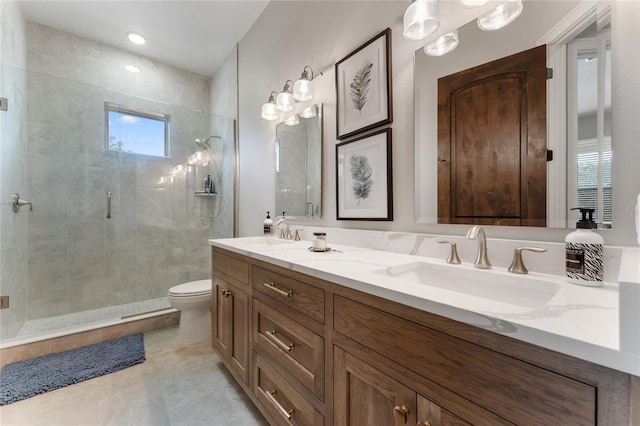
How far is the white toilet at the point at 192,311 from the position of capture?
6.48 feet

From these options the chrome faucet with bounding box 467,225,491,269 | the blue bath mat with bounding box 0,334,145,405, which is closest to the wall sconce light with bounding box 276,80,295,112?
the chrome faucet with bounding box 467,225,491,269

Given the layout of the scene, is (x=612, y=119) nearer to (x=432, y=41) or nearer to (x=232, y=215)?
(x=432, y=41)

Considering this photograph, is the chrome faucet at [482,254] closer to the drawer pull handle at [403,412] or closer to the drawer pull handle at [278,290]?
the drawer pull handle at [403,412]

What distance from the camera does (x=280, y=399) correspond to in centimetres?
106

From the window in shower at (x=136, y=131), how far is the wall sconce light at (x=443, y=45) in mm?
2849

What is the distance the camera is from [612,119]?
2.26ft

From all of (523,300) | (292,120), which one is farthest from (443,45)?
(292,120)

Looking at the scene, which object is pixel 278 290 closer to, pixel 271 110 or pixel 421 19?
pixel 421 19

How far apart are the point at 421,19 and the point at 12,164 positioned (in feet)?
9.53

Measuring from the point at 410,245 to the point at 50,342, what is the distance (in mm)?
2609

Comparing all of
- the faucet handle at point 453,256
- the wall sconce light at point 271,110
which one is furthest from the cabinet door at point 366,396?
the wall sconce light at point 271,110

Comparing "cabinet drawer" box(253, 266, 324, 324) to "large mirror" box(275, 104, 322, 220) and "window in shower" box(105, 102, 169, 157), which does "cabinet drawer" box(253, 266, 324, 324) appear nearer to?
"large mirror" box(275, 104, 322, 220)

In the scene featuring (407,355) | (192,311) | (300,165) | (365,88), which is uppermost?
(365,88)

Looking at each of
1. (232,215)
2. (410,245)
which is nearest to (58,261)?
(232,215)
